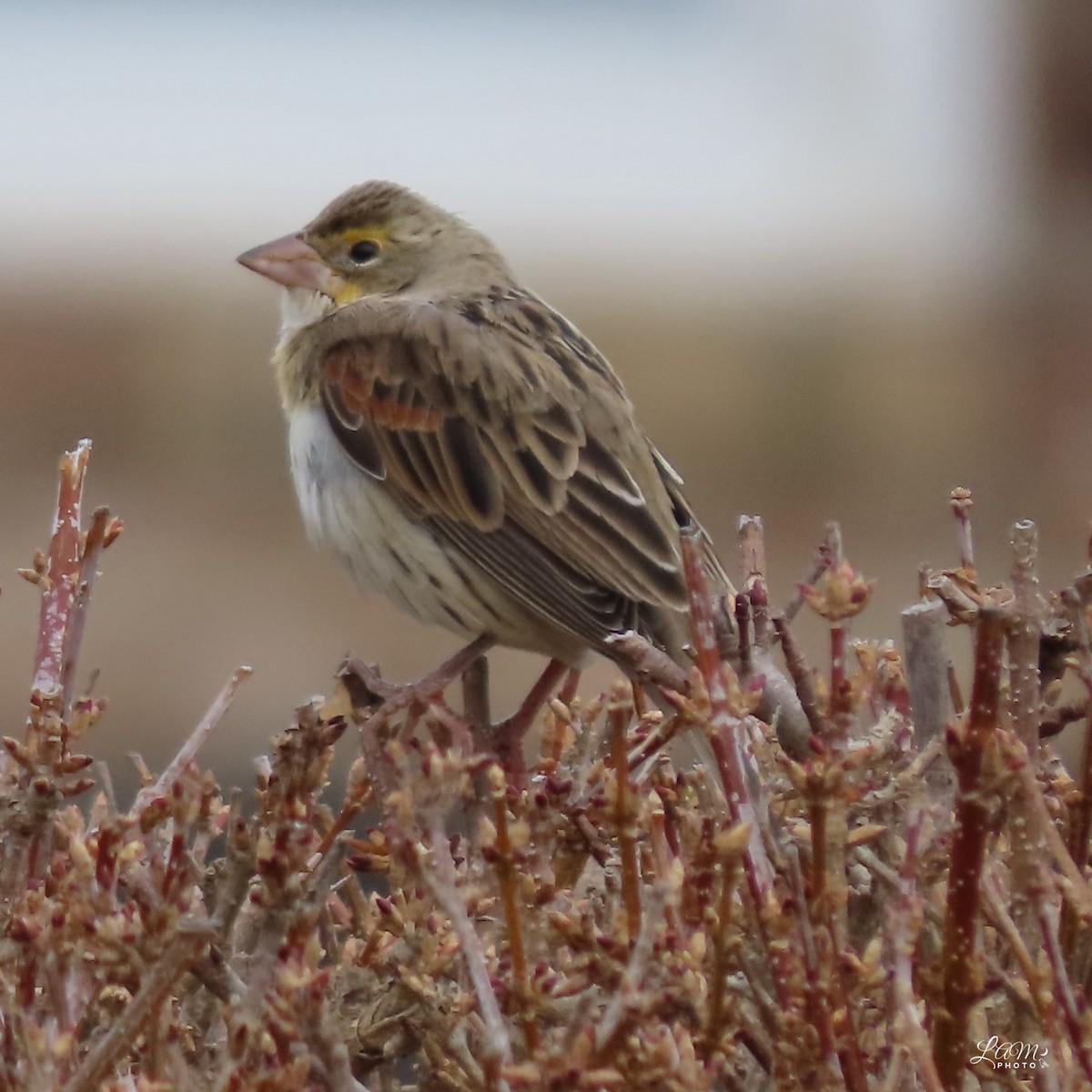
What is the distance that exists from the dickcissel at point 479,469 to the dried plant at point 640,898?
1280 mm

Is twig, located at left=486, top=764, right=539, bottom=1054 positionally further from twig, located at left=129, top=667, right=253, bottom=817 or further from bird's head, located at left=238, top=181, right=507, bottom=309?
bird's head, located at left=238, top=181, right=507, bottom=309

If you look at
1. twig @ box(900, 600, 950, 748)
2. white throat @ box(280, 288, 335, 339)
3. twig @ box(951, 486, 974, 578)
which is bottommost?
twig @ box(900, 600, 950, 748)

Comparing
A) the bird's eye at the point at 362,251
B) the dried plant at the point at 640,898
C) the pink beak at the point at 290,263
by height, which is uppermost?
the bird's eye at the point at 362,251

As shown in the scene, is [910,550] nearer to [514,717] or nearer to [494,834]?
[514,717]

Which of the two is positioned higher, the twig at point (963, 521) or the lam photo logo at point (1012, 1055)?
the twig at point (963, 521)

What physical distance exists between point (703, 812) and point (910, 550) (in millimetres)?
9262

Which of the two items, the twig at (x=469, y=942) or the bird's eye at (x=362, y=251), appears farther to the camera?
the bird's eye at (x=362, y=251)

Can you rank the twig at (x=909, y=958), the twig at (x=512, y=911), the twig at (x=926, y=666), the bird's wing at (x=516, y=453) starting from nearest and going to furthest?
the twig at (x=909, y=958) → the twig at (x=512, y=911) → the twig at (x=926, y=666) → the bird's wing at (x=516, y=453)

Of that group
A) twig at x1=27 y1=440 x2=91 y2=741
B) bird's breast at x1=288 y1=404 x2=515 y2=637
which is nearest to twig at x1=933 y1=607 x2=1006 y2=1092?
twig at x1=27 y1=440 x2=91 y2=741

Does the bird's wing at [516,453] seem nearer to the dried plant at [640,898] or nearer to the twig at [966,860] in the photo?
the dried plant at [640,898]

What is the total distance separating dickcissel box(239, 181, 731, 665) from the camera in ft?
11.6

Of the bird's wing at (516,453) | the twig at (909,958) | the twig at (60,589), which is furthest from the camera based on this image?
the bird's wing at (516,453)

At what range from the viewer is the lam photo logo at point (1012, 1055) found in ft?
5.91

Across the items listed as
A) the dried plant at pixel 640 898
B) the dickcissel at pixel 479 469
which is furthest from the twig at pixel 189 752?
the dickcissel at pixel 479 469
